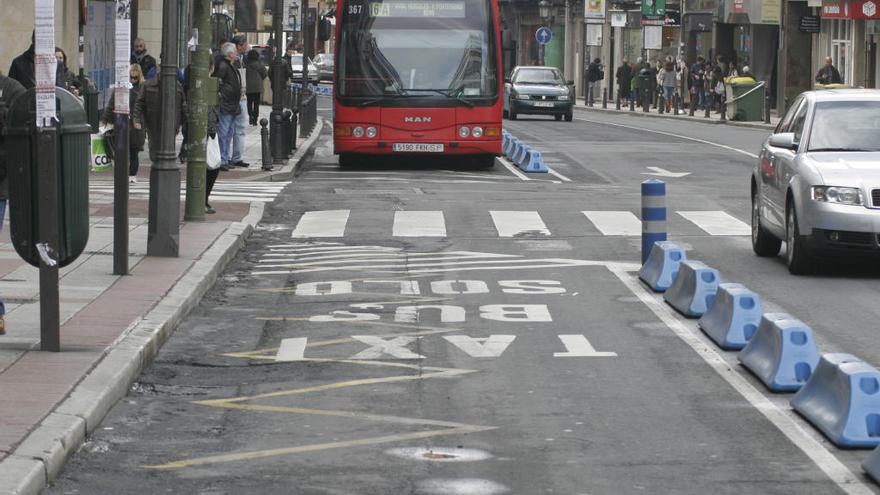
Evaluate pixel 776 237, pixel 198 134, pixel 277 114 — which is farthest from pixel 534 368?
pixel 277 114

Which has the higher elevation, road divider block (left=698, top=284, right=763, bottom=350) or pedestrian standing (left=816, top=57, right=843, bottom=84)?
pedestrian standing (left=816, top=57, right=843, bottom=84)

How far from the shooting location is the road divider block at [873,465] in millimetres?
7805

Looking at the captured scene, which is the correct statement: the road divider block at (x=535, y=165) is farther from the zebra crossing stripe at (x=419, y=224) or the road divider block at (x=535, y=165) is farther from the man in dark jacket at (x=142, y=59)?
the zebra crossing stripe at (x=419, y=224)

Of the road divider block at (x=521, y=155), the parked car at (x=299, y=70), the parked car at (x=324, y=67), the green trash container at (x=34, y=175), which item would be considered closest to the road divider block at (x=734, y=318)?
the green trash container at (x=34, y=175)

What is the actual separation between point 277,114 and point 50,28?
1918cm

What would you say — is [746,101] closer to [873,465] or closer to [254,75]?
[254,75]

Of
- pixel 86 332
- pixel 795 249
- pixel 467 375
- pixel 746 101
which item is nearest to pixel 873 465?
pixel 467 375

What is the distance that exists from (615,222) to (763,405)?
11.5 m

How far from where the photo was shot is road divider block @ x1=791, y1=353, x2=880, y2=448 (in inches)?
337

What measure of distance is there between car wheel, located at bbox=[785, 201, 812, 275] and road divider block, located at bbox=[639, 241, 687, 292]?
129 centimetres

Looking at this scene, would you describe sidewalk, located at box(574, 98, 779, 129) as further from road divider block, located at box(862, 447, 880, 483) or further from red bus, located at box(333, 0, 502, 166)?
road divider block, located at box(862, 447, 880, 483)

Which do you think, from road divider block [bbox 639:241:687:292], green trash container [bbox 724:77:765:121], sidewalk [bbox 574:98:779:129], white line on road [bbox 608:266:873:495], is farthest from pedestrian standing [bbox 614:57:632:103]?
white line on road [bbox 608:266:873:495]

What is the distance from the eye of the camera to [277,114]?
1164 inches

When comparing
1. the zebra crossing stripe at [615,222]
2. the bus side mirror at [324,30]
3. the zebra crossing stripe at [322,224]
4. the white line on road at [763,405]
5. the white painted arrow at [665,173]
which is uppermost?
the bus side mirror at [324,30]
